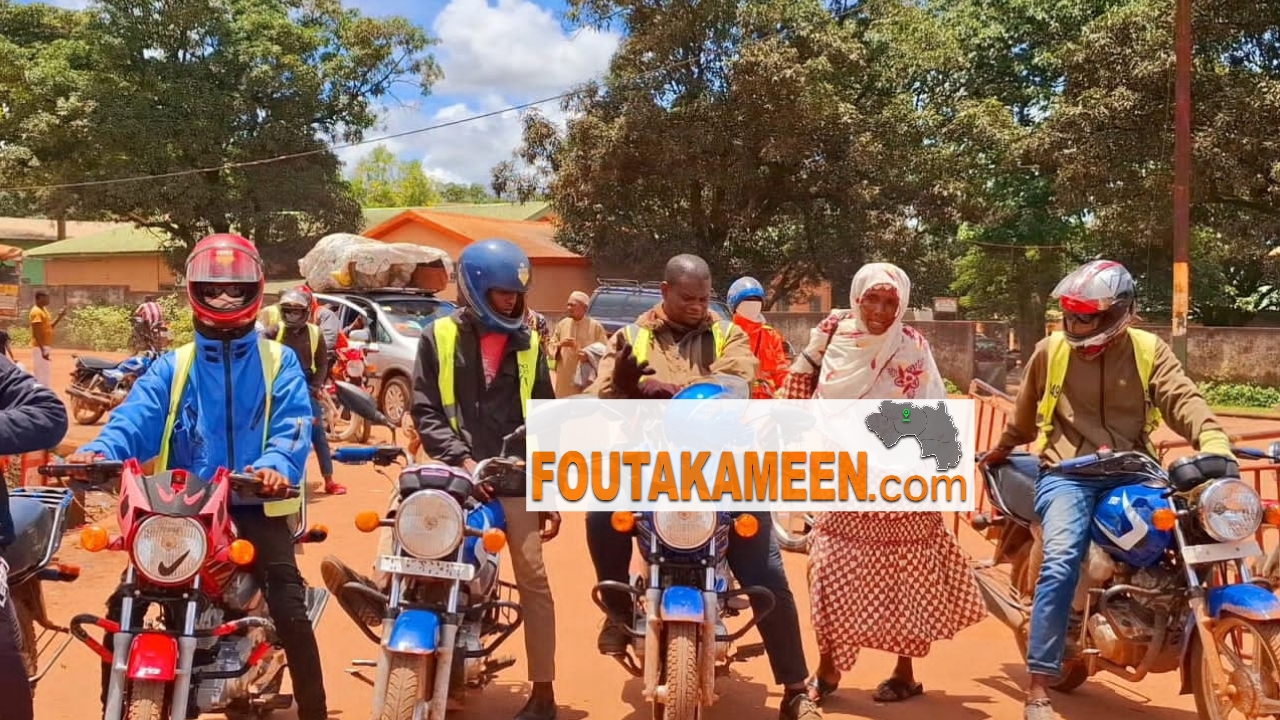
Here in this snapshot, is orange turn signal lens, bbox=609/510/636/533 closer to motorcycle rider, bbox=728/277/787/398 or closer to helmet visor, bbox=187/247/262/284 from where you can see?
helmet visor, bbox=187/247/262/284

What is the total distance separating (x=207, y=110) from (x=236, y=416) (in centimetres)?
2894

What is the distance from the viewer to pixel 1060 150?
19.8 m

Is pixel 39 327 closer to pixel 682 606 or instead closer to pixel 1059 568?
pixel 682 606

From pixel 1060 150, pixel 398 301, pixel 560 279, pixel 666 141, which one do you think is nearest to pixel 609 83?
pixel 666 141

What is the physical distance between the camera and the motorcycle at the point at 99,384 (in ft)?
44.9

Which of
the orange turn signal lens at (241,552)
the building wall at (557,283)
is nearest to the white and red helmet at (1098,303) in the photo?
the orange turn signal lens at (241,552)

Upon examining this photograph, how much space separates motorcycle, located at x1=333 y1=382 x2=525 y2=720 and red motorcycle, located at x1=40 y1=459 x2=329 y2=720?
432 millimetres

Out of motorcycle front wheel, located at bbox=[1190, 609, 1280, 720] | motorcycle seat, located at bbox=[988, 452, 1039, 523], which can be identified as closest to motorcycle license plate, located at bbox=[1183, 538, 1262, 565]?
motorcycle front wheel, located at bbox=[1190, 609, 1280, 720]

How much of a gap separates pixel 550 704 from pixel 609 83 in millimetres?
23013

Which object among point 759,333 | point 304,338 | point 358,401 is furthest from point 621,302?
point 358,401

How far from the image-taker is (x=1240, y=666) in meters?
3.73

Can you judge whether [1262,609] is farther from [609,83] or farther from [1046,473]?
[609,83]

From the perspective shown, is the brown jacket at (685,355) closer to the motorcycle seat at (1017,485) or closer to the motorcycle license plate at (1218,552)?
the motorcycle seat at (1017,485)

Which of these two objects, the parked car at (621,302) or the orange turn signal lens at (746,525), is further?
the parked car at (621,302)
